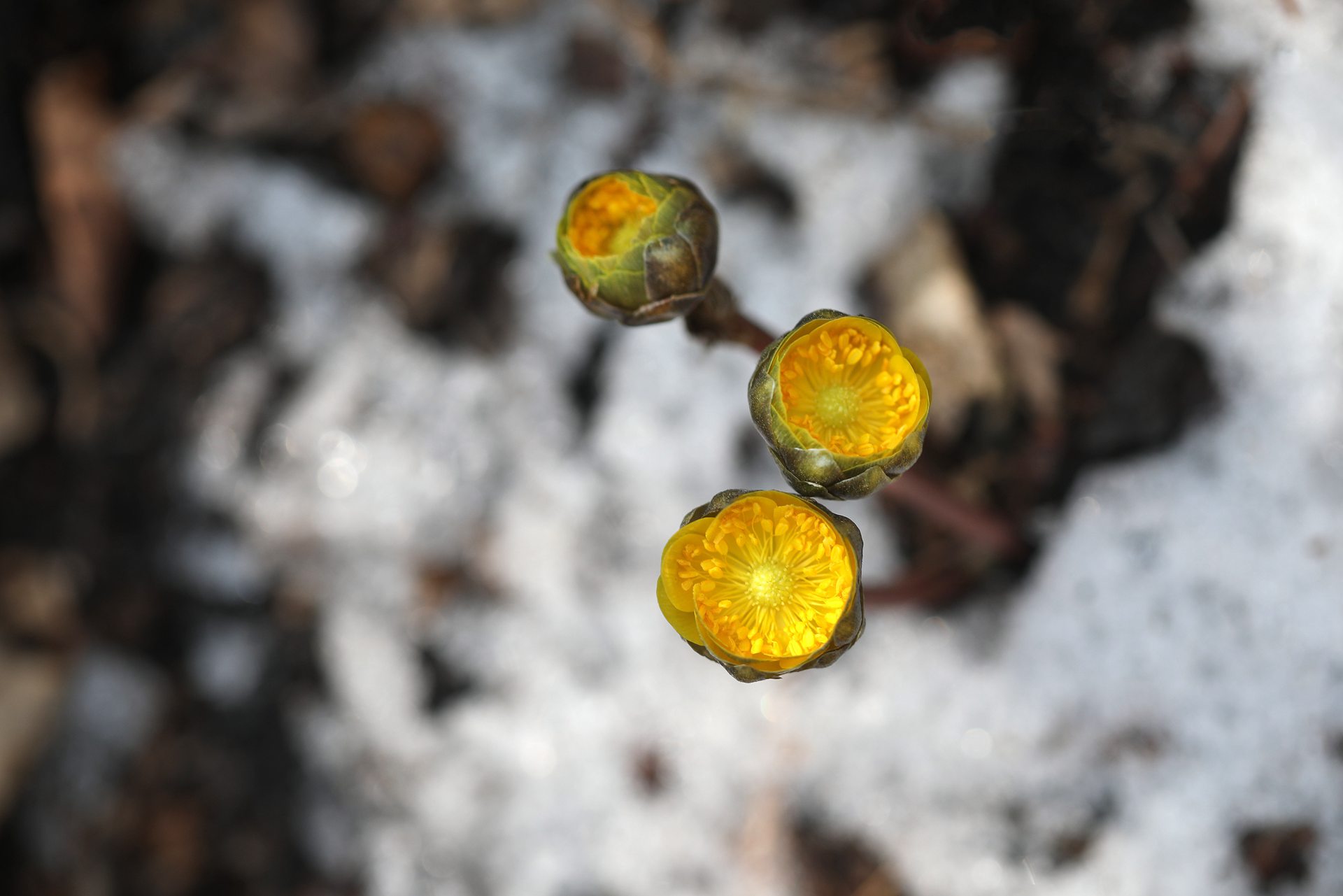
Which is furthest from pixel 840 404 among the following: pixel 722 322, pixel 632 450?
pixel 632 450

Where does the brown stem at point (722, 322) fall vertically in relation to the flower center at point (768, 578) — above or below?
above

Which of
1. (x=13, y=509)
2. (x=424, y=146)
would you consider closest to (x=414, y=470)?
(x=424, y=146)

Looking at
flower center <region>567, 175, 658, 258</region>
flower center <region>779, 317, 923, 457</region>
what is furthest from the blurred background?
flower center <region>567, 175, 658, 258</region>

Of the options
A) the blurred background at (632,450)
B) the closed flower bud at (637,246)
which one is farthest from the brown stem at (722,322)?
the blurred background at (632,450)

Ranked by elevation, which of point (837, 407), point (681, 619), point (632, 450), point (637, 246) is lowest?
point (632, 450)

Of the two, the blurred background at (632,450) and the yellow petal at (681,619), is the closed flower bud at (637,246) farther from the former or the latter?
the blurred background at (632,450)

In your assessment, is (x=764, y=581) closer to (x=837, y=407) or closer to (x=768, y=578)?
(x=768, y=578)
